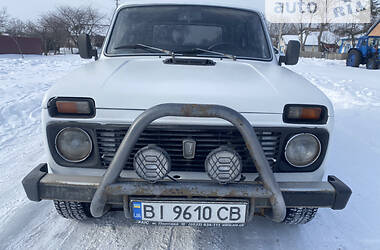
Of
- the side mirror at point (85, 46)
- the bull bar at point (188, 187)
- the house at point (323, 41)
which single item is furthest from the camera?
the house at point (323, 41)

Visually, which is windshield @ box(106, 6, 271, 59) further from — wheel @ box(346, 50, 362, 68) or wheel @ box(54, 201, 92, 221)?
wheel @ box(346, 50, 362, 68)

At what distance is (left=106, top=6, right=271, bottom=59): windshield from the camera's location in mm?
2766

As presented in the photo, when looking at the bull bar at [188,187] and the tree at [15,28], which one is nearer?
the bull bar at [188,187]

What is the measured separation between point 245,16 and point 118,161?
2.27 meters

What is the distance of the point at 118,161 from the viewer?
1599 millimetres

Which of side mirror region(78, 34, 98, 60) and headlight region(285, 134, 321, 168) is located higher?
side mirror region(78, 34, 98, 60)

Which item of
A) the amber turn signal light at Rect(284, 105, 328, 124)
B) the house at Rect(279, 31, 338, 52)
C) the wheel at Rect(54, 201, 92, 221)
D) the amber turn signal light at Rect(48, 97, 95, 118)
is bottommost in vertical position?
the house at Rect(279, 31, 338, 52)

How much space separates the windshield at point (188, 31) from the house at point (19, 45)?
27.6m

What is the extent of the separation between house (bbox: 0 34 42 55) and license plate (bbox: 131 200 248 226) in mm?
29145

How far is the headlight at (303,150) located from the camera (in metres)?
1.84

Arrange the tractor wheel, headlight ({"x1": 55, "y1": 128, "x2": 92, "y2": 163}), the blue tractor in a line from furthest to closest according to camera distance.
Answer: the blue tractor < the tractor wheel < headlight ({"x1": 55, "y1": 128, "x2": 92, "y2": 163})

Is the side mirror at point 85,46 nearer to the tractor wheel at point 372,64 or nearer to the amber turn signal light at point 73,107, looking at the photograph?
the amber turn signal light at point 73,107

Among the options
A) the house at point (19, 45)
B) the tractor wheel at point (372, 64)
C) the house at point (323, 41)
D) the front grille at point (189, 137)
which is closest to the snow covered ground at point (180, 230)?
the front grille at point (189, 137)

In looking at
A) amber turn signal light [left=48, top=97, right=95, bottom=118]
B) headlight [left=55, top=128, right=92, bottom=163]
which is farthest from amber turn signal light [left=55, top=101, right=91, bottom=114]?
headlight [left=55, top=128, right=92, bottom=163]
